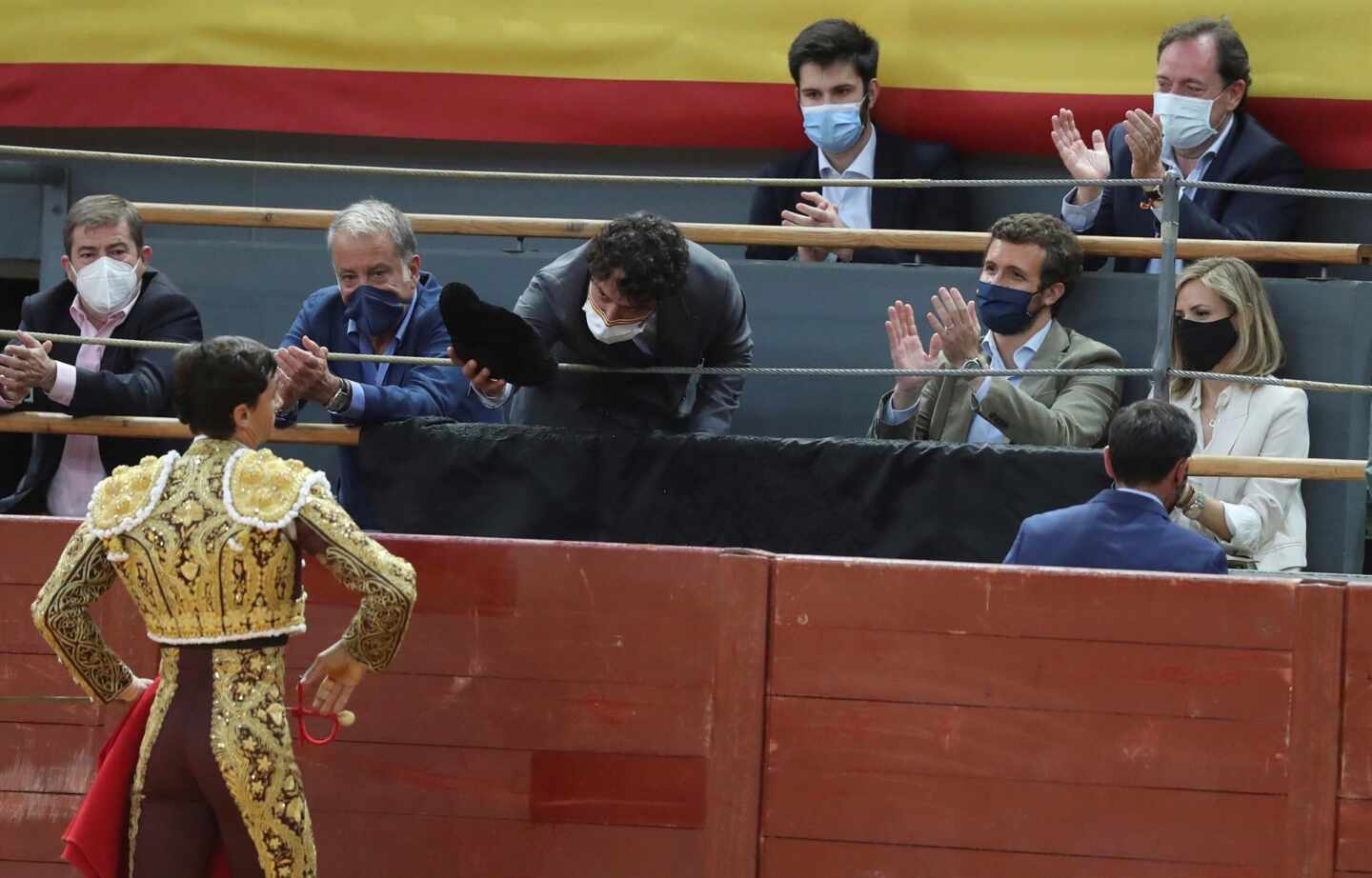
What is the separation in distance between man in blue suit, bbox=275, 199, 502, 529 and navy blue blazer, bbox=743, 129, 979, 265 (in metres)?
1.26

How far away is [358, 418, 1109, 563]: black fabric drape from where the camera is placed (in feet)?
15.3

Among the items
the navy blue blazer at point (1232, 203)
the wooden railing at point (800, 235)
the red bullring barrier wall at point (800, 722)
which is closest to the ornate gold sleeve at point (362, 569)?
the red bullring barrier wall at point (800, 722)

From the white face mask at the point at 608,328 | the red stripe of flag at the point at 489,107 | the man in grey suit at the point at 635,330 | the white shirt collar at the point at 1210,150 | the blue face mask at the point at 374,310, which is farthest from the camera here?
the red stripe of flag at the point at 489,107

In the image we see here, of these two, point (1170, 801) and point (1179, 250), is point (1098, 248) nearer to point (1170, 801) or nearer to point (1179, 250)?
point (1179, 250)

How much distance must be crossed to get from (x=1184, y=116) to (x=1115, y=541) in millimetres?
1673

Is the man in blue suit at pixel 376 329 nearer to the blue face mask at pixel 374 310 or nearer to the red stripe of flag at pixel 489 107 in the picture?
the blue face mask at pixel 374 310

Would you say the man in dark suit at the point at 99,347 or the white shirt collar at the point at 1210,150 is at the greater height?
the white shirt collar at the point at 1210,150

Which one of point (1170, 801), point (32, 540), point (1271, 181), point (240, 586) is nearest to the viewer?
point (240, 586)

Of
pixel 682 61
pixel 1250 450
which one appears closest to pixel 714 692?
pixel 1250 450

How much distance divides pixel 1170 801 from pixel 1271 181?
210 cm

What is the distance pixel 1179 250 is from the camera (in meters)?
4.93

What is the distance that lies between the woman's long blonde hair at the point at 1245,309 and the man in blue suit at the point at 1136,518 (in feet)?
2.18

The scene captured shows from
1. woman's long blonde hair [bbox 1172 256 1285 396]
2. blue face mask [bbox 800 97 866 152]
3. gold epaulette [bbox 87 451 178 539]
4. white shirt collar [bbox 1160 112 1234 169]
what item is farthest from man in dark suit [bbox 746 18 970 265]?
gold epaulette [bbox 87 451 178 539]

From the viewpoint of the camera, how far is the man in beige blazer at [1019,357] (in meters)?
4.87
